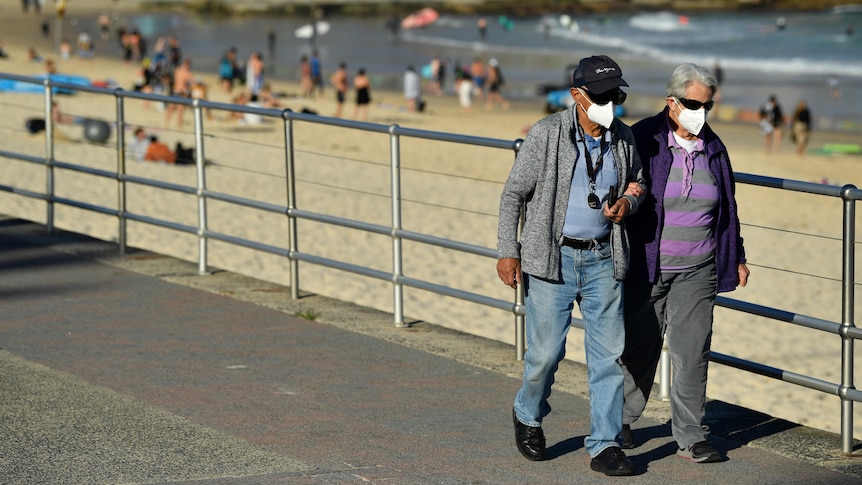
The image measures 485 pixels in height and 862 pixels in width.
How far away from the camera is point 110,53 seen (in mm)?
66188

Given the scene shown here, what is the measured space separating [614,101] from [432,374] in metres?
2.32

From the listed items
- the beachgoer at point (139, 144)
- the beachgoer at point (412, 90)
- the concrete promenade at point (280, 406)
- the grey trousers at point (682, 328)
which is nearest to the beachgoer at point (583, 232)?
the grey trousers at point (682, 328)

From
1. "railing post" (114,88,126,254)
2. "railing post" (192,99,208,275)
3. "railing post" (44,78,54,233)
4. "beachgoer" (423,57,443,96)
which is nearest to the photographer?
"railing post" (192,99,208,275)

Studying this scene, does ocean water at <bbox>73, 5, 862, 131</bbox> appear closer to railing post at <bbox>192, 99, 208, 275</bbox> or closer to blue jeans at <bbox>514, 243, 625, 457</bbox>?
railing post at <bbox>192, 99, 208, 275</bbox>

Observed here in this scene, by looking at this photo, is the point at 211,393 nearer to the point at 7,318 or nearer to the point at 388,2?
the point at 7,318

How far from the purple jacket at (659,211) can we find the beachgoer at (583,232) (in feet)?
0.57

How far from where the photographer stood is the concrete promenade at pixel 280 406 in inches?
205

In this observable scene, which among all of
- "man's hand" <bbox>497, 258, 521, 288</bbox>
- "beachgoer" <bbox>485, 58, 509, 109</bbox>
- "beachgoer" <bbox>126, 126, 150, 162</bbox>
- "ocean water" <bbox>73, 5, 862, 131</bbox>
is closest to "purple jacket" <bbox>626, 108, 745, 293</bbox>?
"man's hand" <bbox>497, 258, 521, 288</bbox>

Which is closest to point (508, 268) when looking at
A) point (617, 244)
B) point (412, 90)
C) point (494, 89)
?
point (617, 244)

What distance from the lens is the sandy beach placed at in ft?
39.3

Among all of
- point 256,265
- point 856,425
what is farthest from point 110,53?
point 856,425

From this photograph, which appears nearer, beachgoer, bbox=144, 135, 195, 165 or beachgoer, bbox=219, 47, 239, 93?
beachgoer, bbox=144, 135, 195, 165

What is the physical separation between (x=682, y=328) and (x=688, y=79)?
1058 mm

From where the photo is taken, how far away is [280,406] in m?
6.09
